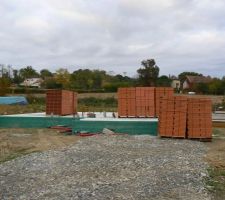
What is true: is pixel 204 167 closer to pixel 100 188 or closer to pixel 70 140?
pixel 100 188

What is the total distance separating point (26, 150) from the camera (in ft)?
46.0

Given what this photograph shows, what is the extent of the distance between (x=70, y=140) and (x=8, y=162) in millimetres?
5166

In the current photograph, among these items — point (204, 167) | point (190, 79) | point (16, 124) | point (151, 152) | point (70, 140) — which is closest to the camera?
point (204, 167)

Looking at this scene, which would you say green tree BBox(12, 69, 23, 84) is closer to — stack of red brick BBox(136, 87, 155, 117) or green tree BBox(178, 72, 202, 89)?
green tree BBox(178, 72, 202, 89)

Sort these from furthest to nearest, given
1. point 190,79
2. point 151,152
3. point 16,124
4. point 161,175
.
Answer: point 190,79, point 16,124, point 151,152, point 161,175

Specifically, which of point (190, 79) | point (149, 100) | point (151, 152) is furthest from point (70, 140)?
point (190, 79)

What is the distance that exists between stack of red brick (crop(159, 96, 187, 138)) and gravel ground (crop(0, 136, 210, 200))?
192 centimetres

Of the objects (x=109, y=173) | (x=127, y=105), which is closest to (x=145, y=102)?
(x=127, y=105)

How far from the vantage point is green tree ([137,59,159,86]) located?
64.4 metres

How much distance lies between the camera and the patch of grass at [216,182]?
8.50 m

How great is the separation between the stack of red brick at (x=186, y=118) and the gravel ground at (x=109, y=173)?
197 cm

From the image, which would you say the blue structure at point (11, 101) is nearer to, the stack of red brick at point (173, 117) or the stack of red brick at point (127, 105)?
the stack of red brick at point (127, 105)

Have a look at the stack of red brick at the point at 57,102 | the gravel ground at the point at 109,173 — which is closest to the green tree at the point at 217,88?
the stack of red brick at the point at 57,102

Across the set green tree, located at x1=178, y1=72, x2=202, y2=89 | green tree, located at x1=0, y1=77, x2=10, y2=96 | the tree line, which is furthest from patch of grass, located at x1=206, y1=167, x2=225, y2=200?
green tree, located at x1=178, y1=72, x2=202, y2=89
